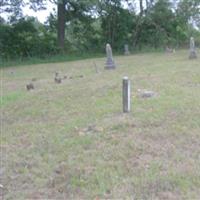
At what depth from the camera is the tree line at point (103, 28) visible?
78.5ft

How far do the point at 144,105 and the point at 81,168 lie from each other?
2.76 m

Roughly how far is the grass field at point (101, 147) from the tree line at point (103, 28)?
1635 cm

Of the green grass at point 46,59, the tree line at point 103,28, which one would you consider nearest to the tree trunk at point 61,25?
the tree line at point 103,28

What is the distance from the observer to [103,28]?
84.5ft

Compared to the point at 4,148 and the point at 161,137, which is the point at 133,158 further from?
the point at 4,148

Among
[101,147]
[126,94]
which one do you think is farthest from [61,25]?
[101,147]

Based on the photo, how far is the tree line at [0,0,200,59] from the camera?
78.5ft

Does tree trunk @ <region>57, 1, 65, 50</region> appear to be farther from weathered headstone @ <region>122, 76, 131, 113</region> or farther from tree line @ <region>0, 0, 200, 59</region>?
weathered headstone @ <region>122, 76, 131, 113</region>

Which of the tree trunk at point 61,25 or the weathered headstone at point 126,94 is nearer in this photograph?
the weathered headstone at point 126,94

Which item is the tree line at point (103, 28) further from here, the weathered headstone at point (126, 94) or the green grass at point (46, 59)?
the weathered headstone at point (126, 94)

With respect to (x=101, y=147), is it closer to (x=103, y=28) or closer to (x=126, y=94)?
(x=126, y=94)

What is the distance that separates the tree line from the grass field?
1635 cm

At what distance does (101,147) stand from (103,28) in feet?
70.4

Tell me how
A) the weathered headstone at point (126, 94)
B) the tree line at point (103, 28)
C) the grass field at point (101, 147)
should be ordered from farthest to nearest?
1. the tree line at point (103, 28)
2. the weathered headstone at point (126, 94)
3. the grass field at point (101, 147)
